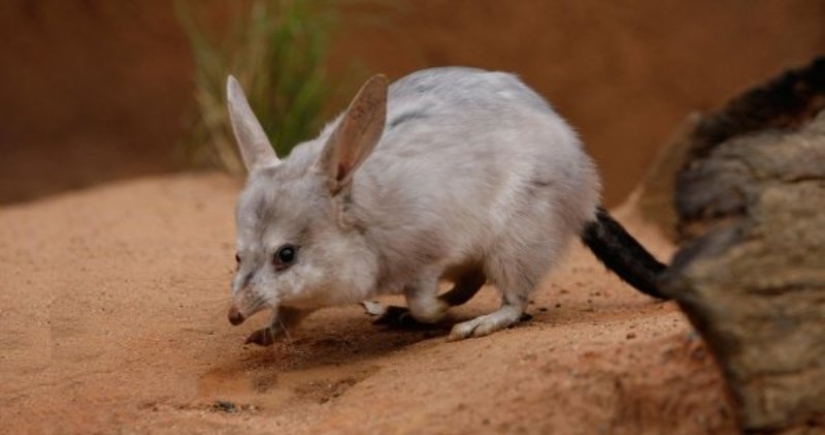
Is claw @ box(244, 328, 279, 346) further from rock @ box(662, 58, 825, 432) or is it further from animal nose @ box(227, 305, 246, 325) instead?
rock @ box(662, 58, 825, 432)

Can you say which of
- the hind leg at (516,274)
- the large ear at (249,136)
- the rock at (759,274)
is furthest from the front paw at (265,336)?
the rock at (759,274)

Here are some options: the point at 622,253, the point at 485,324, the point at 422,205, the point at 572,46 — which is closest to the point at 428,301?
the point at 485,324

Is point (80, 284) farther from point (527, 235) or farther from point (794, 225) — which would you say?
point (794, 225)

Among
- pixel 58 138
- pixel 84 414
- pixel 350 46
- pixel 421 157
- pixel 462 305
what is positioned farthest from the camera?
pixel 58 138

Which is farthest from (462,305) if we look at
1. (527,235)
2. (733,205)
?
(733,205)

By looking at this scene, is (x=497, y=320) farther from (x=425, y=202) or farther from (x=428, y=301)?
(x=425, y=202)

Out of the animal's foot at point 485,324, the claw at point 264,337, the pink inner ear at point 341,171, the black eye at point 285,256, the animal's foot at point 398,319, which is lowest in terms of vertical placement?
the animal's foot at point 398,319

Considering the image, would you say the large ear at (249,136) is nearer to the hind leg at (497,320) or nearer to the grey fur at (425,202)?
the grey fur at (425,202)
